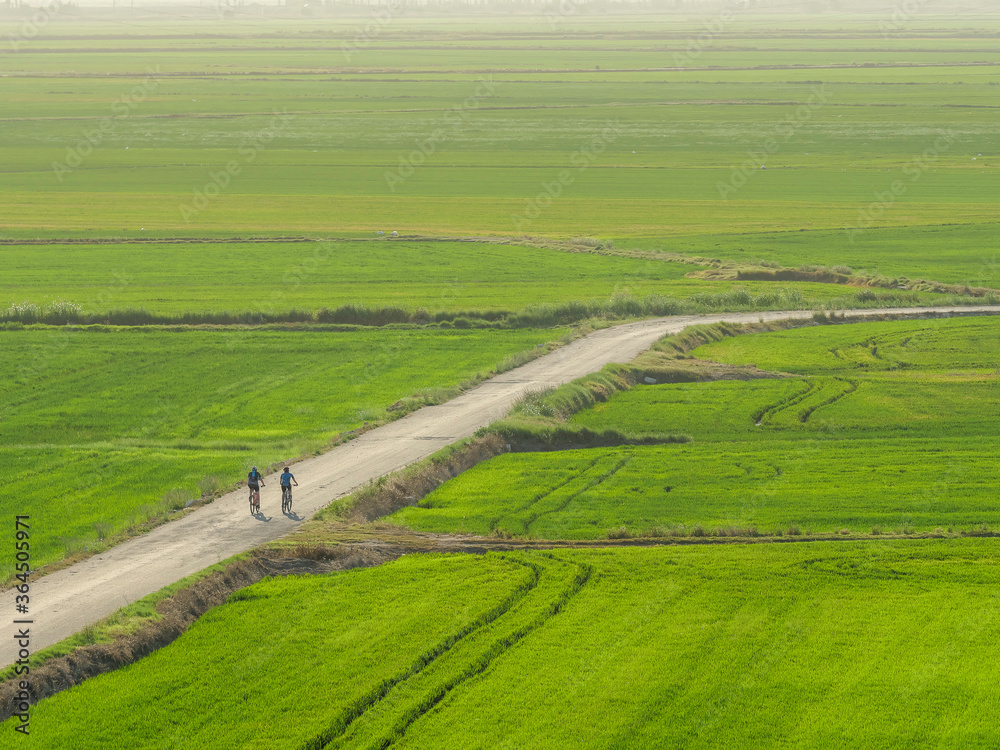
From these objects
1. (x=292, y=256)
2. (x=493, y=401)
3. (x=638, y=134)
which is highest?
(x=638, y=134)

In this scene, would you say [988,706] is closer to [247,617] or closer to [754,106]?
[247,617]

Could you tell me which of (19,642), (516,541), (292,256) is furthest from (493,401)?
(292,256)

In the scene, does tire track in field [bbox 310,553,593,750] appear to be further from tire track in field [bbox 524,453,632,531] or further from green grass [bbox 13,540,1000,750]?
tire track in field [bbox 524,453,632,531]

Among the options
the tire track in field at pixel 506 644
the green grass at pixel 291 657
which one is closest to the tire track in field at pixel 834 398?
the tire track in field at pixel 506 644

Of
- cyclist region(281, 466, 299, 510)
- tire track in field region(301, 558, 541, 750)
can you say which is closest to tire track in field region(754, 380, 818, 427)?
tire track in field region(301, 558, 541, 750)

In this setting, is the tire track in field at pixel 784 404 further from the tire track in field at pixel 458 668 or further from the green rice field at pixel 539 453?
the tire track in field at pixel 458 668

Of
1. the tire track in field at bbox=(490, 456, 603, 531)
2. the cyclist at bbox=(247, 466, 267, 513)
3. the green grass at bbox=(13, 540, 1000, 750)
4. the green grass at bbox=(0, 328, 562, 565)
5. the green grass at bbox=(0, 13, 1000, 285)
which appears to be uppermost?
the green grass at bbox=(0, 13, 1000, 285)
